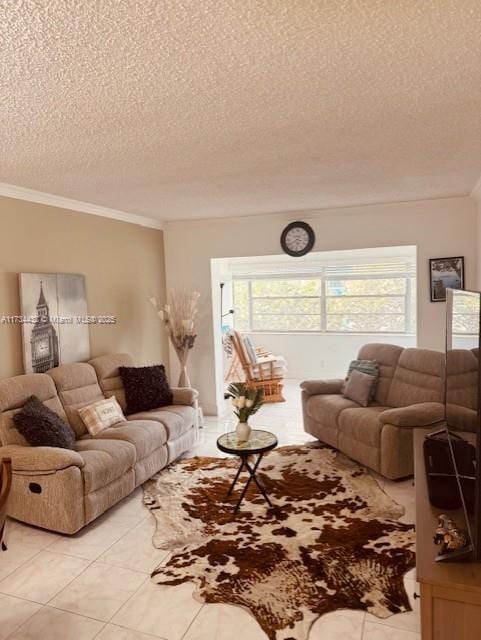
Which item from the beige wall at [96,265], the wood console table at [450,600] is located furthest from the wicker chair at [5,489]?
the beige wall at [96,265]

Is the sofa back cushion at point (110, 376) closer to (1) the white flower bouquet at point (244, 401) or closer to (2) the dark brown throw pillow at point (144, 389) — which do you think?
(2) the dark brown throw pillow at point (144, 389)

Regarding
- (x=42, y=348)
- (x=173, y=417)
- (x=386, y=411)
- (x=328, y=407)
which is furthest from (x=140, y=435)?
(x=386, y=411)

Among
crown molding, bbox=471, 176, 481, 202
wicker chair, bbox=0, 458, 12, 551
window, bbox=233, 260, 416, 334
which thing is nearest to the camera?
wicker chair, bbox=0, 458, 12, 551

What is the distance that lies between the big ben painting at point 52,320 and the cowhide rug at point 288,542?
1.42m

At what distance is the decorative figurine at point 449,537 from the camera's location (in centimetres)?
165

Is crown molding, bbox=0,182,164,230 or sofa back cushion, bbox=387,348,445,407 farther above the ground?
crown molding, bbox=0,182,164,230

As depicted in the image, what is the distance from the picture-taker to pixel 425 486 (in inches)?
88.9

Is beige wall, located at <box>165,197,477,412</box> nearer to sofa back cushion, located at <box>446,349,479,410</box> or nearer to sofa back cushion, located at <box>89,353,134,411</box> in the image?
sofa back cushion, located at <box>89,353,134,411</box>

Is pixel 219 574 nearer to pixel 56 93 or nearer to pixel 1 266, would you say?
pixel 56 93

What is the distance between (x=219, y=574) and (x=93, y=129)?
101 inches

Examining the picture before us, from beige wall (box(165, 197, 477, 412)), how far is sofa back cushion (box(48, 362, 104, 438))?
6.23 ft

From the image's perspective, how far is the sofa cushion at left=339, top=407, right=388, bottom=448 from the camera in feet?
12.6

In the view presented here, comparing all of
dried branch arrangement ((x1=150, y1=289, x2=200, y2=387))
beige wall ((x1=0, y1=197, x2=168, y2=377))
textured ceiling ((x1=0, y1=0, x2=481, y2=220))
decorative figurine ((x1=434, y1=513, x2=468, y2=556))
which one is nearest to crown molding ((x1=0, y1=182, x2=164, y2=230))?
beige wall ((x1=0, y1=197, x2=168, y2=377))

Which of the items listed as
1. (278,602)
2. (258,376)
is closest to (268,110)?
(278,602)
